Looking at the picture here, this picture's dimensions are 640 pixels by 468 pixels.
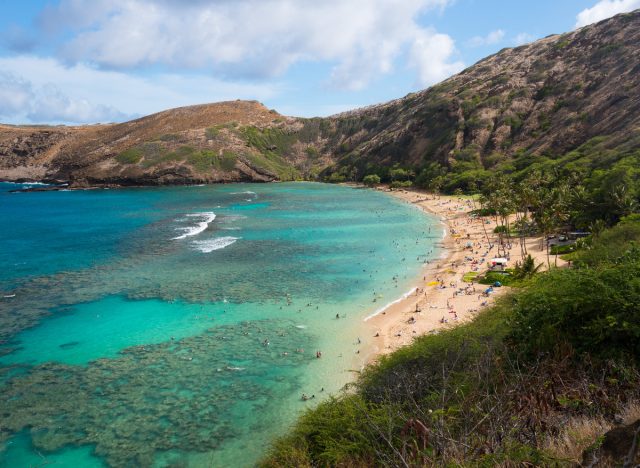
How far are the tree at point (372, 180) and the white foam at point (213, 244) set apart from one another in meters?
93.2

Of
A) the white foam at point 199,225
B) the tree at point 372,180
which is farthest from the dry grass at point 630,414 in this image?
Result: the tree at point 372,180

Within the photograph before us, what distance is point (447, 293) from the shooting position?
136 feet

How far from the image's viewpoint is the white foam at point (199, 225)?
7288cm

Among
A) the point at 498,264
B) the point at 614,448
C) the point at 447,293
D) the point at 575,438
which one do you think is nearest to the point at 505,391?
the point at 575,438

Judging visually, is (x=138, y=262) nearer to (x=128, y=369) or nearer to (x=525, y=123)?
Answer: (x=128, y=369)

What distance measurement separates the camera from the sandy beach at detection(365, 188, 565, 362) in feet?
110

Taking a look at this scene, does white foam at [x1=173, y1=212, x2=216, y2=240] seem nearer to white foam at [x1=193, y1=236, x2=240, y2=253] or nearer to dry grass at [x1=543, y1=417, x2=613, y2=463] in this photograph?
white foam at [x1=193, y1=236, x2=240, y2=253]

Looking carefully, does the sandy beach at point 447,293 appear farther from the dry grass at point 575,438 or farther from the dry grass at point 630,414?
the dry grass at point 575,438

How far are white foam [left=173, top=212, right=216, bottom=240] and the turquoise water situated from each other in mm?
1131

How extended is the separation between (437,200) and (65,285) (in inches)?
3404

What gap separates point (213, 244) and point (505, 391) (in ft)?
186

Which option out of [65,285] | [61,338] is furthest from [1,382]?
[65,285]

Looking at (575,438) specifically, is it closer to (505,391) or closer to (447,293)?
(505,391)

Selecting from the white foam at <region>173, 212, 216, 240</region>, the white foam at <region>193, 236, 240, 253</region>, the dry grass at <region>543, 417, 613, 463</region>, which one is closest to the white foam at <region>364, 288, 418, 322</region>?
the dry grass at <region>543, 417, 613, 463</region>
